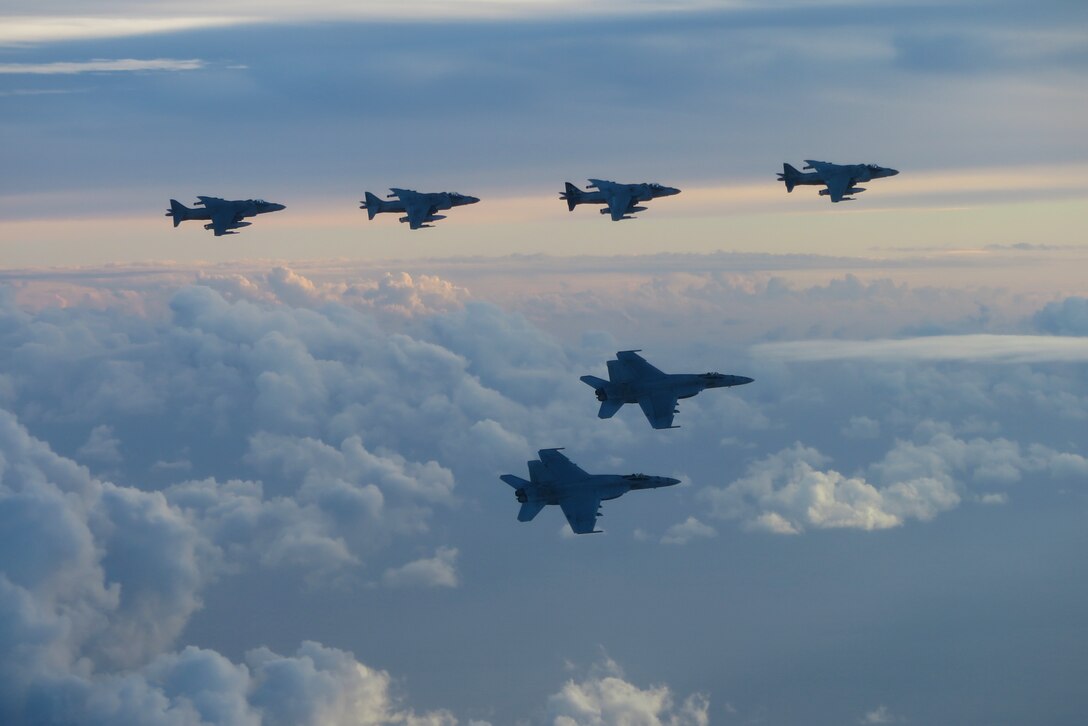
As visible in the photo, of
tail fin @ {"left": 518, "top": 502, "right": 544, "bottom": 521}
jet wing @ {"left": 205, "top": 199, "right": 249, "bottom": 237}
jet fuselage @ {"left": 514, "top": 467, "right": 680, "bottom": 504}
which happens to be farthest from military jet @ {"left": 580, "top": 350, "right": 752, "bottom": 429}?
jet wing @ {"left": 205, "top": 199, "right": 249, "bottom": 237}

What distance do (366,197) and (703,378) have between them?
2381 inches

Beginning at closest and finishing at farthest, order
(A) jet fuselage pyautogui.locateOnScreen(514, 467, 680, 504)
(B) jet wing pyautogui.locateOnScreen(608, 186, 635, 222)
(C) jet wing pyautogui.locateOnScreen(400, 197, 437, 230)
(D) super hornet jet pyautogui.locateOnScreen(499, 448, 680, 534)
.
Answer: (A) jet fuselage pyautogui.locateOnScreen(514, 467, 680, 504) < (D) super hornet jet pyautogui.locateOnScreen(499, 448, 680, 534) < (B) jet wing pyautogui.locateOnScreen(608, 186, 635, 222) < (C) jet wing pyautogui.locateOnScreen(400, 197, 437, 230)

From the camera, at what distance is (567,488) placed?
158 m

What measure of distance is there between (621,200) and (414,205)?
33.3 metres

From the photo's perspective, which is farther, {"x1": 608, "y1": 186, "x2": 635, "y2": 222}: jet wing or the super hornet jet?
{"x1": 608, "y1": 186, "x2": 635, "y2": 222}: jet wing

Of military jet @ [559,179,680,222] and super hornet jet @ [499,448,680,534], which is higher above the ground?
military jet @ [559,179,680,222]

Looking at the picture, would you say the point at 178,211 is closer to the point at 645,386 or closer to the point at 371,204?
the point at 371,204

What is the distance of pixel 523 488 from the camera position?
159 metres

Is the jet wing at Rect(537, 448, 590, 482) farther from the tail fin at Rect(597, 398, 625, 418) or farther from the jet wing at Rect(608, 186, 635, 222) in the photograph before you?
the jet wing at Rect(608, 186, 635, 222)

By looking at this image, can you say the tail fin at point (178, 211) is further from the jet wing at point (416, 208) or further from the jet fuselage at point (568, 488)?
the jet fuselage at point (568, 488)

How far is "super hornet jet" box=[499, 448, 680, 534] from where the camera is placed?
158 metres

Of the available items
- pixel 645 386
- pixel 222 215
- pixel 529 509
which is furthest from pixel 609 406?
pixel 222 215

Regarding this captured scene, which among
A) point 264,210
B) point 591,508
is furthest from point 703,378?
point 264,210

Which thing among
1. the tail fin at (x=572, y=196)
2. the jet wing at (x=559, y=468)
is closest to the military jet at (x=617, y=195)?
the tail fin at (x=572, y=196)
